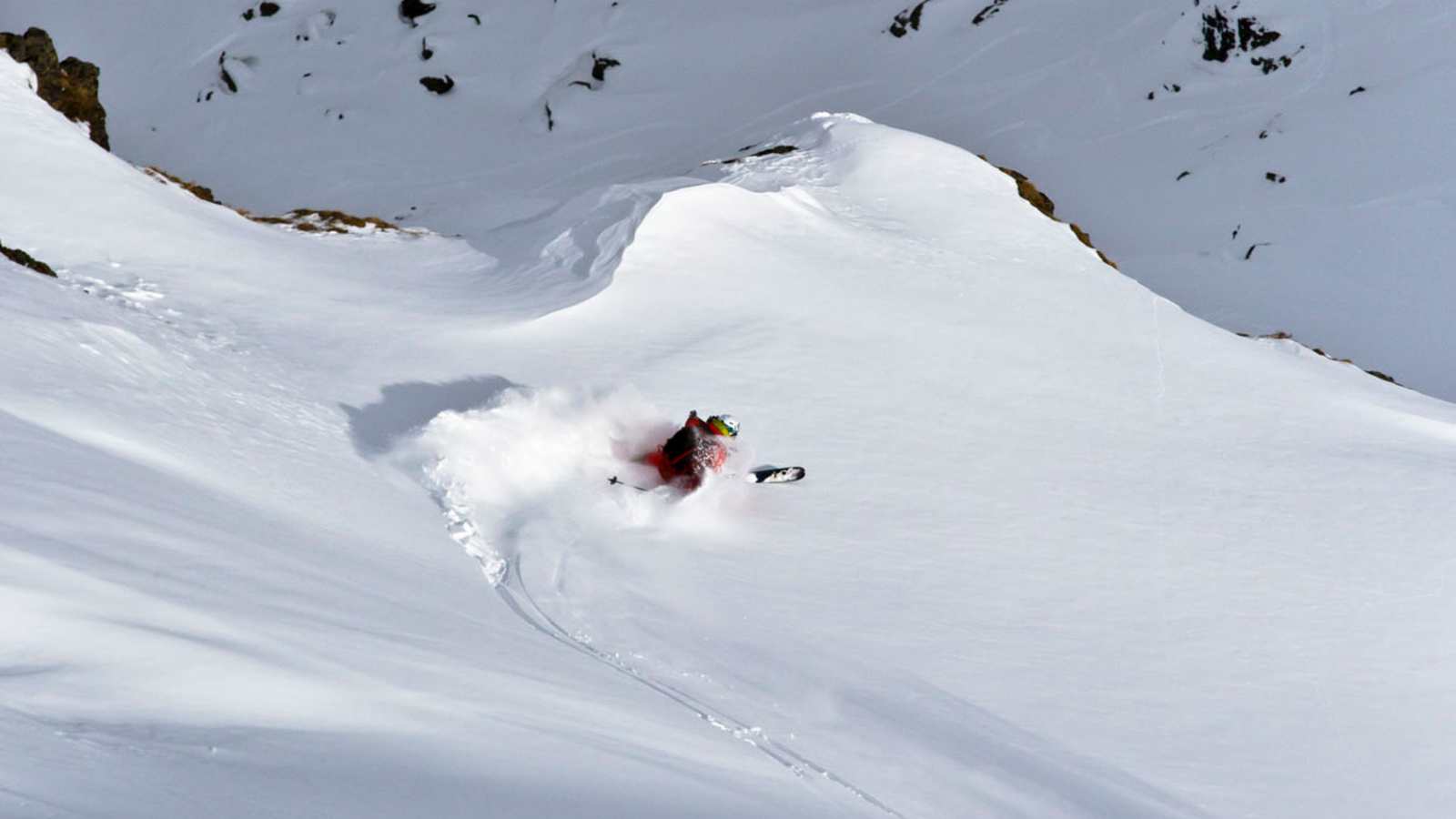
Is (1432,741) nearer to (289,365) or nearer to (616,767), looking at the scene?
(616,767)

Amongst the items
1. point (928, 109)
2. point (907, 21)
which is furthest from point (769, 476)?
point (907, 21)

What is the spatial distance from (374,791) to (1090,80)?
32.7 m

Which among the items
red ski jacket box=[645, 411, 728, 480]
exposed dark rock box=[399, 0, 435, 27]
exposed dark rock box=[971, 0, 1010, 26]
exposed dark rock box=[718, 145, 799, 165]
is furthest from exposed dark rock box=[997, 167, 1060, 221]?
exposed dark rock box=[399, 0, 435, 27]

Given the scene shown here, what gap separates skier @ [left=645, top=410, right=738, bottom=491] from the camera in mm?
11117

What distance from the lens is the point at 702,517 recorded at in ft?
36.2

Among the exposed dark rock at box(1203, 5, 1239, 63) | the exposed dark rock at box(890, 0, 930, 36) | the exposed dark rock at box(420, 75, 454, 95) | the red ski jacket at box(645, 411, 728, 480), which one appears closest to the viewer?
the red ski jacket at box(645, 411, 728, 480)

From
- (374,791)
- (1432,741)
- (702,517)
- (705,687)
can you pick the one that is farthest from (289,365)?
(1432,741)

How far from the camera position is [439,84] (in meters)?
36.9

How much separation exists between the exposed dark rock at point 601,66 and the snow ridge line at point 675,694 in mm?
28899

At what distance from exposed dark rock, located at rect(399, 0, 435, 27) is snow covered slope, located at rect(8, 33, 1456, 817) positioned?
77.5ft

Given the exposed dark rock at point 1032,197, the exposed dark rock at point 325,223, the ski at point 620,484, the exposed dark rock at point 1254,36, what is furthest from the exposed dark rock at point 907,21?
the ski at point 620,484

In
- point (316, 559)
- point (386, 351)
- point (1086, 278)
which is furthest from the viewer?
point (1086, 278)

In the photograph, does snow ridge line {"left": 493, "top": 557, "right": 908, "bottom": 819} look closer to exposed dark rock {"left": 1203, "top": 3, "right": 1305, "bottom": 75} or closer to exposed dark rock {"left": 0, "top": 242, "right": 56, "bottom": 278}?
exposed dark rock {"left": 0, "top": 242, "right": 56, "bottom": 278}

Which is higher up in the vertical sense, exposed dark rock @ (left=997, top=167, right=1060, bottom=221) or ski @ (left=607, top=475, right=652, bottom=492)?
exposed dark rock @ (left=997, top=167, right=1060, bottom=221)
